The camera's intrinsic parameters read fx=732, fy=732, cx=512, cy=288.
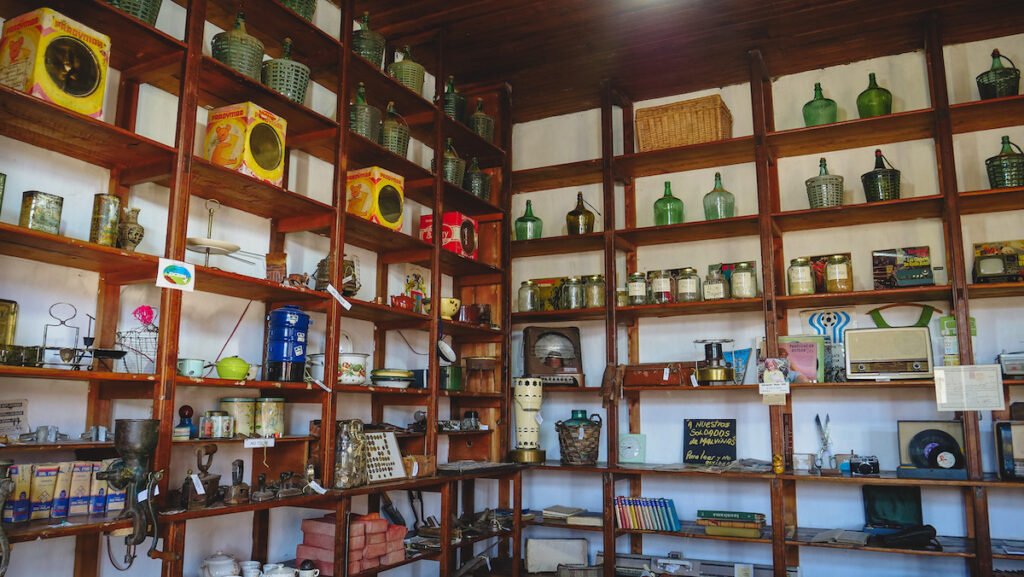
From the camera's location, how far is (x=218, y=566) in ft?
9.89

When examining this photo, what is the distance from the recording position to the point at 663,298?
480cm

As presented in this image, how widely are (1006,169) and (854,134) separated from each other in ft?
2.75

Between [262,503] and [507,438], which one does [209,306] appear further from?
[507,438]

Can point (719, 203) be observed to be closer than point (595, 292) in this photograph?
Yes

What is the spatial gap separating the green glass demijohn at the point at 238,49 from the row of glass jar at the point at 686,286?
8.94 ft

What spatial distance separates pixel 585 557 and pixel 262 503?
2569 mm

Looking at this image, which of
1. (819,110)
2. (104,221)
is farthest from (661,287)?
(104,221)

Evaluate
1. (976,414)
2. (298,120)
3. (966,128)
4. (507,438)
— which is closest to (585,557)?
(507,438)

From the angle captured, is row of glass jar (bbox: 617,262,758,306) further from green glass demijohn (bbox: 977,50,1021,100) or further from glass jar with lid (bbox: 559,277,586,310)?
green glass demijohn (bbox: 977,50,1021,100)

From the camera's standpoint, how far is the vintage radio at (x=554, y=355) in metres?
5.11

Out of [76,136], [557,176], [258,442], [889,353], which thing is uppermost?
[557,176]

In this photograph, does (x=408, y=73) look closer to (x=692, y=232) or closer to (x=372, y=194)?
(x=372, y=194)

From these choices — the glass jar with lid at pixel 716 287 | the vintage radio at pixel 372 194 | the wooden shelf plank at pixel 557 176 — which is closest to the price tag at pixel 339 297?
the vintage radio at pixel 372 194

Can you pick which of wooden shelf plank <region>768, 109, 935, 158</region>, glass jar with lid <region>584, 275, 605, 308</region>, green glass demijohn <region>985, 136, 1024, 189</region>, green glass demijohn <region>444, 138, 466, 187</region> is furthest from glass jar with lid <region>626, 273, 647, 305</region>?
green glass demijohn <region>985, 136, 1024, 189</region>
